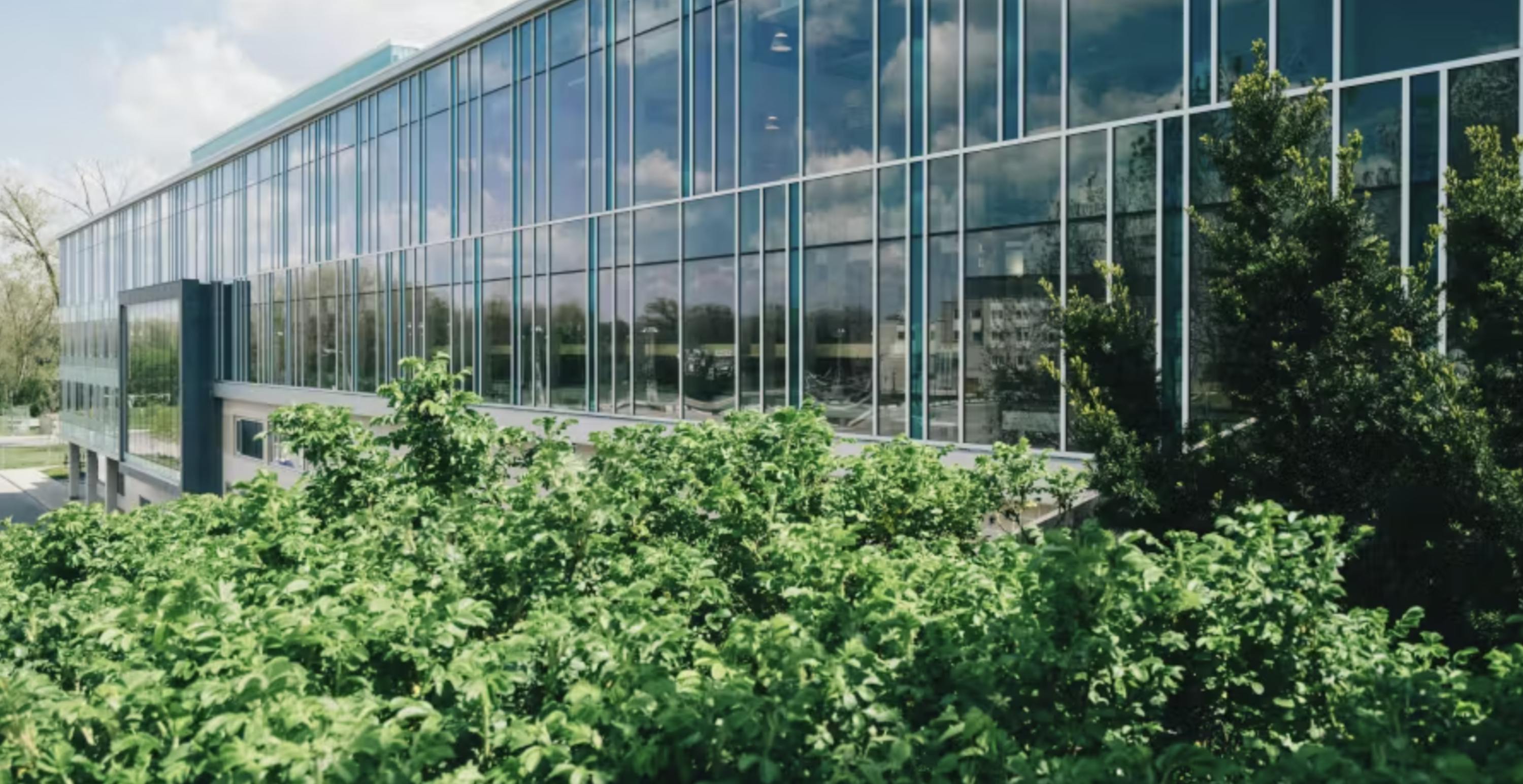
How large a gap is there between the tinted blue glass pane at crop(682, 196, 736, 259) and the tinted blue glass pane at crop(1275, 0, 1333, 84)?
10693mm

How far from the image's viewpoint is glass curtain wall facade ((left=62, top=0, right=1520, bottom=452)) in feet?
47.5

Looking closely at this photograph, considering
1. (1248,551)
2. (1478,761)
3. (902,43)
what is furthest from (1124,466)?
(902,43)

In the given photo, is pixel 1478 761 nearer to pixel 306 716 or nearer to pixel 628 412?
pixel 306 716

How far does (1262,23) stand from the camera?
1479cm

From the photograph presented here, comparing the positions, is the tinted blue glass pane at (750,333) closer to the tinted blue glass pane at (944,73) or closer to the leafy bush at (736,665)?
the tinted blue glass pane at (944,73)

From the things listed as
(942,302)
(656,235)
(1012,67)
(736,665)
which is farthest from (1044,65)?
(736,665)

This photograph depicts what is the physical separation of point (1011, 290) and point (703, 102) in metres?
9.12

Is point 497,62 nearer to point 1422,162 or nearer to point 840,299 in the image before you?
point 840,299

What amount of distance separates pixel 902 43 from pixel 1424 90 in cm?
824

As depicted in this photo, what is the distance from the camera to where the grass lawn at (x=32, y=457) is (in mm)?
75000

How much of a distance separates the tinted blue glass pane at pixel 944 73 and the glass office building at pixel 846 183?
5cm

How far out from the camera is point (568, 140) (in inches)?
1097

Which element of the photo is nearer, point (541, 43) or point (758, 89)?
point (758, 89)

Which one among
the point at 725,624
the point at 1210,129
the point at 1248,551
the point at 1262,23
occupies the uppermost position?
the point at 1262,23
